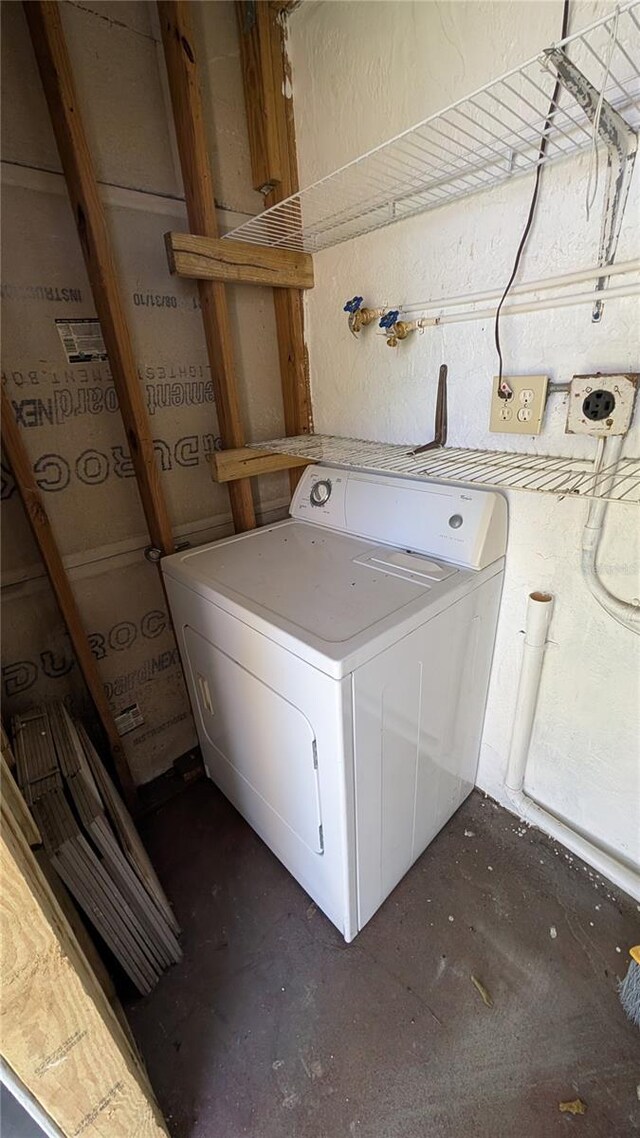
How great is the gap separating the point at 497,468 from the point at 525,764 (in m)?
0.97

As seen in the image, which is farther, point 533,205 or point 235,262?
point 235,262

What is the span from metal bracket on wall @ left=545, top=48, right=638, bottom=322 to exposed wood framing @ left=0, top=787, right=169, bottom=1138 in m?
1.39

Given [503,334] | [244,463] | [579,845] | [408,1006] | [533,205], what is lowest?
[408,1006]

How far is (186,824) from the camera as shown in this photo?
1652 mm

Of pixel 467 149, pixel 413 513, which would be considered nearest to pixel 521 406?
pixel 413 513

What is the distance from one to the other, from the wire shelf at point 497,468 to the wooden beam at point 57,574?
0.73m

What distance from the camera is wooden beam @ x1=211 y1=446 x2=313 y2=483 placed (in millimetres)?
1531

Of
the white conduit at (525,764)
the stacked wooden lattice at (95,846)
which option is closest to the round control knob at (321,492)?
the white conduit at (525,764)

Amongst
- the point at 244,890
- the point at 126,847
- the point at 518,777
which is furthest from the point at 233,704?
the point at 518,777

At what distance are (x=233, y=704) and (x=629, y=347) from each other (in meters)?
1.31

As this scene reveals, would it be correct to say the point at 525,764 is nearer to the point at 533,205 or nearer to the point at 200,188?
the point at 533,205

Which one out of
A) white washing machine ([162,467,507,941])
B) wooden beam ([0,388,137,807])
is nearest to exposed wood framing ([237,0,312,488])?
white washing machine ([162,467,507,941])

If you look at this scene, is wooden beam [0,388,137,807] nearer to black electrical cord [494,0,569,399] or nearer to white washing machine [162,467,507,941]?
white washing machine [162,467,507,941]

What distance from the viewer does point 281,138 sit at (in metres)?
1.47
